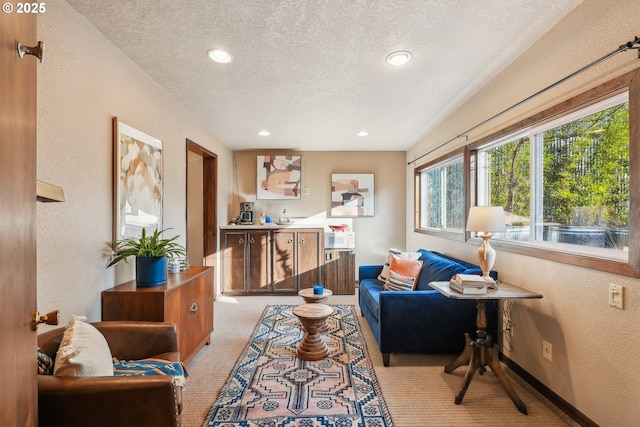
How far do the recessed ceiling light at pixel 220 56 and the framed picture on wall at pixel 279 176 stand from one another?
305 cm

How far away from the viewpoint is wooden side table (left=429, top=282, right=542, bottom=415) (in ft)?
6.45

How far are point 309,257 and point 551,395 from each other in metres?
3.27

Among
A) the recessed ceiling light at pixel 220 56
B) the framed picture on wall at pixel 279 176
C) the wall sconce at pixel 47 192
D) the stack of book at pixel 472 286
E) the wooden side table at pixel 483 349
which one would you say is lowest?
the wooden side table at pixel 483 349

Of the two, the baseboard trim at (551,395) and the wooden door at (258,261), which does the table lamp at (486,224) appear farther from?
the wooden door at (258,261)

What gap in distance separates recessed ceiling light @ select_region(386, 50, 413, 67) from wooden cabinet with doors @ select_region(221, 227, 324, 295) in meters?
2.85

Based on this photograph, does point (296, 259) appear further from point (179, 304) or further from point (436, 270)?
point (179, 304)

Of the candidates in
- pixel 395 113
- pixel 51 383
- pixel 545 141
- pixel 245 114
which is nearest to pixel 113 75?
pixel 245 114

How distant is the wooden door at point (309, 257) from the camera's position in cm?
475

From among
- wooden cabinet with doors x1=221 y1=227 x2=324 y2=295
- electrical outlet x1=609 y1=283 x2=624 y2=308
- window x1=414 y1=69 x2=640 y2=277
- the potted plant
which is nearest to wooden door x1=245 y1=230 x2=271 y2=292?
wooden cabinet with doors x1=221 y1=227 x2=324 y2=295

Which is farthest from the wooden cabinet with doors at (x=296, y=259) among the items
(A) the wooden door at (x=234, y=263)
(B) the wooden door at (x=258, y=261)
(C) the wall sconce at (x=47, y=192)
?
(C) the wall sconce at (x=47, y=192)

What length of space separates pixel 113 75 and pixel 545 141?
3.07 m

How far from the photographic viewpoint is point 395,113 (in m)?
3.50

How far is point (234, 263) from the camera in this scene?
4773 mm

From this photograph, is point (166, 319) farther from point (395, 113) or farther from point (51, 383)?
point (395, 113)
